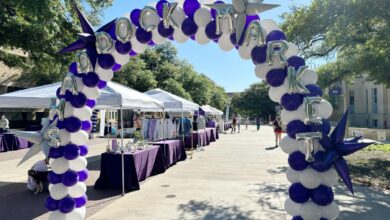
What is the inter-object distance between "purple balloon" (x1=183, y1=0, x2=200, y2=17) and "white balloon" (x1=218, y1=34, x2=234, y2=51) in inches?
18.2

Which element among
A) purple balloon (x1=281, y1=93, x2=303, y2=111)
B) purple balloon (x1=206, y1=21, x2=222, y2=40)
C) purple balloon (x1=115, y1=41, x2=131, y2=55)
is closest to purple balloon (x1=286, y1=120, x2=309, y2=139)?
purple balloon (x1=281, y1=93, x2=303, y2=111)

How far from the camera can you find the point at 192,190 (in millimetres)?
8164

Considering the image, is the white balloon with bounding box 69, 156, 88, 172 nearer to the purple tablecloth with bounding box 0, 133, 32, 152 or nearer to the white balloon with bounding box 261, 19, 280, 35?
the white balloon with bounding box 261, 19, 280, 35

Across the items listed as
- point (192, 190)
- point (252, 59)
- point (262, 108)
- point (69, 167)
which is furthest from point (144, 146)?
point (262, 108)

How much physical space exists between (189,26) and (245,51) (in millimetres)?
757

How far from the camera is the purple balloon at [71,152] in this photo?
4648 mm

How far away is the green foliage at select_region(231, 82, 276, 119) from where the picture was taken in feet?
240

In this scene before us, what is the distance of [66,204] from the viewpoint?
4570mm

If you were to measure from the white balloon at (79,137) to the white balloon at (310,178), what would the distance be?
2980mm

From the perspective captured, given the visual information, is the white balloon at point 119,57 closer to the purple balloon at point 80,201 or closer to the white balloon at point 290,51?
the purple balloon at point 80,201

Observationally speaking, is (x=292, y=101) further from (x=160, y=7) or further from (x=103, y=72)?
(x=103, y=72)

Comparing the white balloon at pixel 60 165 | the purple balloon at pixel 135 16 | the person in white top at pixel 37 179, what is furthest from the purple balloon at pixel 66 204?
the person in white top at pixel 37 179

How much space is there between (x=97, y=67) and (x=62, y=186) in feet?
5.48

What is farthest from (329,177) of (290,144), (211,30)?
(211,30)
